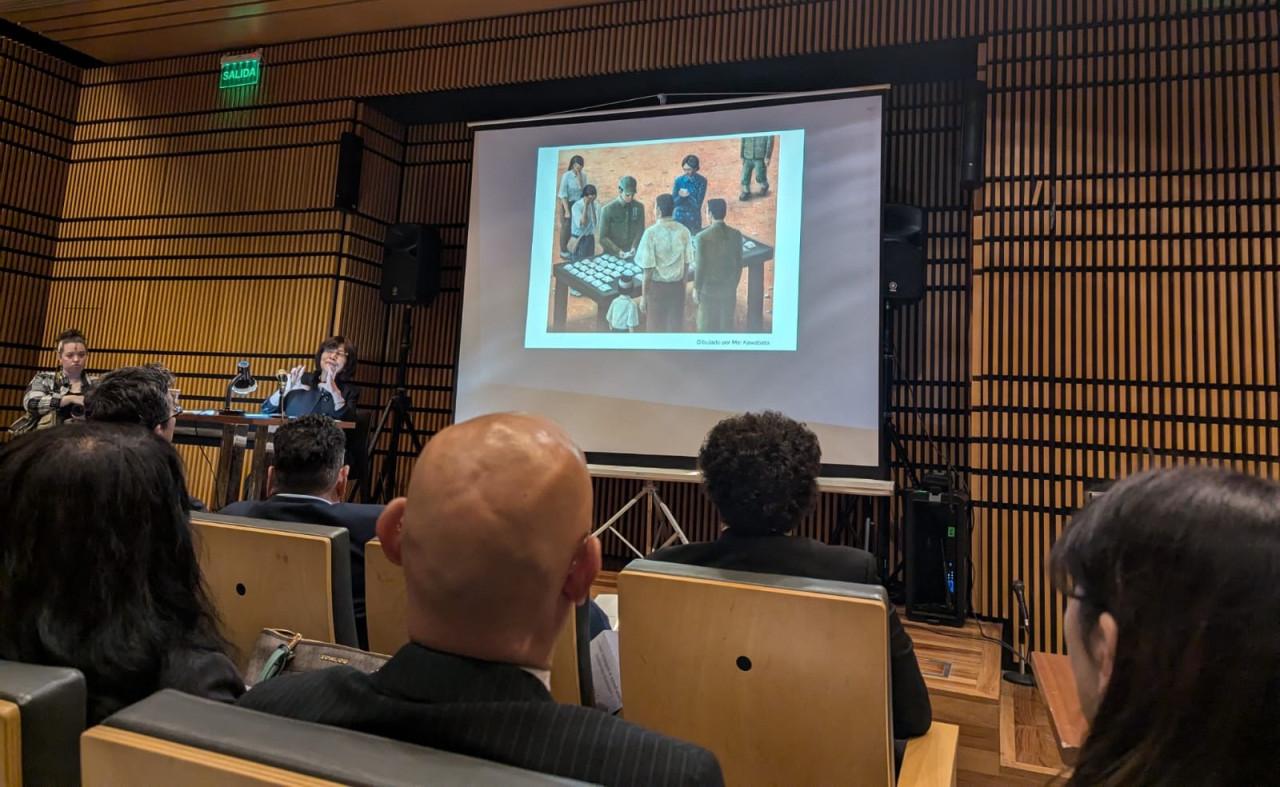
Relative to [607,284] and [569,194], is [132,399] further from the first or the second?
[569,194]

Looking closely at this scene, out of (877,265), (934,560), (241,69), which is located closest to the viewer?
(934,560)

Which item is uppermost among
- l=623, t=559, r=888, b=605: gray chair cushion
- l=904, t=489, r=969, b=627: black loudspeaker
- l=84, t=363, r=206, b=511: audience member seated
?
l=84, t=363, r=206, b=511: audience member seated

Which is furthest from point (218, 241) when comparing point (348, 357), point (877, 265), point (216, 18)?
point (877, 265)

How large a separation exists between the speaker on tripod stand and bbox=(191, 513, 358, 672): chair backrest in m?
4.07

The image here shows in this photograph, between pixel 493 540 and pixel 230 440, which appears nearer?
pixel 493 540

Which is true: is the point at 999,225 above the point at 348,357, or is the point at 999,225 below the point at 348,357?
above

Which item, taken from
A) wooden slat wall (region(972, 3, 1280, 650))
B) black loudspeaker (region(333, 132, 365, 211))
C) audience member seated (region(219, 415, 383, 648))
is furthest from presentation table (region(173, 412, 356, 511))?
wooden slat wall (region(972, 3, 1280, 650))

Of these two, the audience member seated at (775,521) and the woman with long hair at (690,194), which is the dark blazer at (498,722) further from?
the woman with long hair at (690,194)

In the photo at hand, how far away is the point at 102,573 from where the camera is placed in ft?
3.33

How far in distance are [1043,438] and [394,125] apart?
223 inches

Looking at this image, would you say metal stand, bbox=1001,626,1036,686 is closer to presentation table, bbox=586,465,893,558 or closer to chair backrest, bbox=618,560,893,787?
presentation table, bbox=586,465,893,558

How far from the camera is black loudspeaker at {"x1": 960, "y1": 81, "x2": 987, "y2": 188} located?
4387mm

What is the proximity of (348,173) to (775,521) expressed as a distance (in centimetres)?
531

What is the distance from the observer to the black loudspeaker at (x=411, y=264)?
5.99 metres
